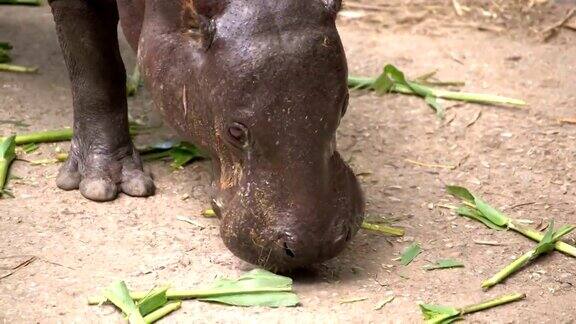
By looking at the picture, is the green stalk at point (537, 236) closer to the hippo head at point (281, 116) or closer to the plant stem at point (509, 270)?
the plant stem at point (509, 270)

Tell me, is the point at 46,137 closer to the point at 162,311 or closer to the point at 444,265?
the point at 162,311

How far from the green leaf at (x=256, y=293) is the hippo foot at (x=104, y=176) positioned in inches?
37.7

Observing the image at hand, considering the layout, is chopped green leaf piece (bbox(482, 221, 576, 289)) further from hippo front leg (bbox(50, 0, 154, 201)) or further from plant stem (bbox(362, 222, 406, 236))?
hippo front leg (bbox(50, 0, 154, 201))

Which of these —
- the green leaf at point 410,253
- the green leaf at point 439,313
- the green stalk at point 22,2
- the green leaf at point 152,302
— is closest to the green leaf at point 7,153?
the green leaf at point 152,302

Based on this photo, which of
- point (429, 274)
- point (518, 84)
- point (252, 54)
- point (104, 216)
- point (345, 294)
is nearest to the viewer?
point (252, 54)

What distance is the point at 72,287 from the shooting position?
3846 mm

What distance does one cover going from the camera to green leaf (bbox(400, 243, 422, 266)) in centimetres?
418

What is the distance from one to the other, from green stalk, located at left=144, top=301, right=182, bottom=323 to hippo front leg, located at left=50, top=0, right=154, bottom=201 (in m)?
1.00

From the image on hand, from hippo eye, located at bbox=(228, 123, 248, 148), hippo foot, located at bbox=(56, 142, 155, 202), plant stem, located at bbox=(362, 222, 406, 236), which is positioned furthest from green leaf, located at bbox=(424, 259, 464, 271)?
hippo foot, located at bbox=(56, 142, 155, 202)

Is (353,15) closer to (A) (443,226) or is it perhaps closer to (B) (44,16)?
(B) (44,16)

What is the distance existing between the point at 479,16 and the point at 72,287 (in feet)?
13.1

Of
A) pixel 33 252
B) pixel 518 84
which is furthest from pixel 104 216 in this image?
pixel 518 84

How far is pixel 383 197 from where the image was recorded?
4785mm

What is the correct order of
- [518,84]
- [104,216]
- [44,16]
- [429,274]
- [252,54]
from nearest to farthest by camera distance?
[252,54], [429,274], [104,216], [518,84], [44,16]
